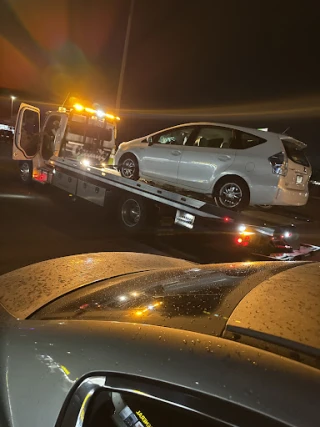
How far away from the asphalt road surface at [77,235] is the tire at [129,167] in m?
1.23

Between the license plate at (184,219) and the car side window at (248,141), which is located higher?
the car side window at (248,141)

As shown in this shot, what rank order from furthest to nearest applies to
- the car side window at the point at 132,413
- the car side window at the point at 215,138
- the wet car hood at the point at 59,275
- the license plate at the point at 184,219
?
1. the license plate at the point at 184,219
2. the car side window at the point at 215,138
3. the wet car hood at the point at 59,275
4. the car side window at the point at 132,413

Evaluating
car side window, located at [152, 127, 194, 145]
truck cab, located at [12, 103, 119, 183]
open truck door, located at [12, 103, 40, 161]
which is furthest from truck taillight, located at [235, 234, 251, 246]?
open truck door, located at [12, 103, 40, 161]

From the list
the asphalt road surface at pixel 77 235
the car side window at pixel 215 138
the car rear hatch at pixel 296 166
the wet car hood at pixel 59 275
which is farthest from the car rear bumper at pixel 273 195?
the wet car hood at pixel 59 275

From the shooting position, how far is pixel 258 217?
682 cm

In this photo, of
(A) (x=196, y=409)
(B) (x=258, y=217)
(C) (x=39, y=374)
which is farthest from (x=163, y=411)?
(B) (x=258, y=217)

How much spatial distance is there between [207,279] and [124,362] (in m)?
1.17

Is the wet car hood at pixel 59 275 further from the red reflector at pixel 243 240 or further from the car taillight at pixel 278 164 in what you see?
the car taillight at pixel 278 164

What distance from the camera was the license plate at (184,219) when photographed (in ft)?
25.1

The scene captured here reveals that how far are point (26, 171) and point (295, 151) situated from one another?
904 cm

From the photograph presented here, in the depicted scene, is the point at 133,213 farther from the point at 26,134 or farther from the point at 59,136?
the point at 26,134

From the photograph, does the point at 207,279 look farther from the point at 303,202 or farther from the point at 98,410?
the point at 303,202

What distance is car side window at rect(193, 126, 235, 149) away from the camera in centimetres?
725

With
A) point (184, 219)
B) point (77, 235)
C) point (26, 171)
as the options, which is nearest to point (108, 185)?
point (77, 235)
